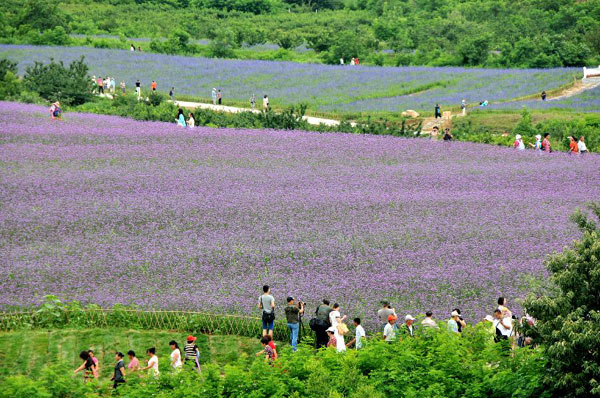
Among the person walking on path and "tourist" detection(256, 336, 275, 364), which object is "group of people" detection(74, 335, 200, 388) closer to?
the person walking on path

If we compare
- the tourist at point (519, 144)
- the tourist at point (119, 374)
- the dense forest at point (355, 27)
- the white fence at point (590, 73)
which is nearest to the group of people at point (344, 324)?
the tourist at point (119, 374)

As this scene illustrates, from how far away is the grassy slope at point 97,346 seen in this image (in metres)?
19.2

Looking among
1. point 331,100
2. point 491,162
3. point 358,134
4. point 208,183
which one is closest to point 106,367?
point 208,183

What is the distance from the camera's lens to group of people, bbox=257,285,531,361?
18.8 meters

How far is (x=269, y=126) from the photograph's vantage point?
40219mm

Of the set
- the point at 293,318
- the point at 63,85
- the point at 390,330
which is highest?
the point at 63,85

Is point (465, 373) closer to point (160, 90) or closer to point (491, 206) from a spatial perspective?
point (491, 206)

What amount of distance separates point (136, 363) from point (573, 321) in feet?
23.7

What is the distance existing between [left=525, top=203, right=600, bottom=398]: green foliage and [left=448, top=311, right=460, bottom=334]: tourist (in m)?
2.13

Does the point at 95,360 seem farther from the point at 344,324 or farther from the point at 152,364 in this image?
the point at 344,324

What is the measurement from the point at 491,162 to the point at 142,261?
1397 centimetres

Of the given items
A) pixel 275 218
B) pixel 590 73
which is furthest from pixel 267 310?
pixel 590 73

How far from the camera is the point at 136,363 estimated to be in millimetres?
18062

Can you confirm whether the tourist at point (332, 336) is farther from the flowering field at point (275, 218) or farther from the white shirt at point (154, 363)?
the white shirt at point (154, 363)
